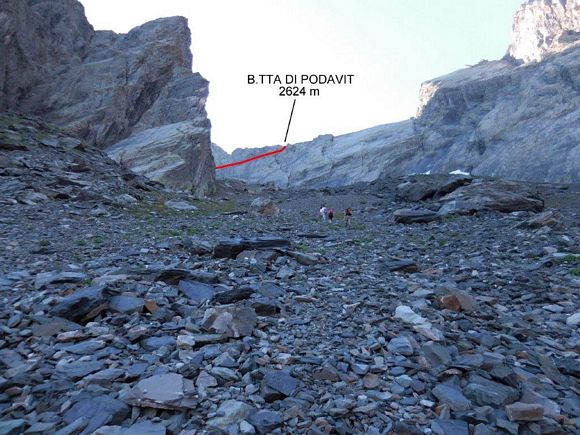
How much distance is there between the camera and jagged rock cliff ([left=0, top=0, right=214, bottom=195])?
4478 cm

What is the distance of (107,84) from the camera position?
52.0 m

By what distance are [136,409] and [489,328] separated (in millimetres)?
6353

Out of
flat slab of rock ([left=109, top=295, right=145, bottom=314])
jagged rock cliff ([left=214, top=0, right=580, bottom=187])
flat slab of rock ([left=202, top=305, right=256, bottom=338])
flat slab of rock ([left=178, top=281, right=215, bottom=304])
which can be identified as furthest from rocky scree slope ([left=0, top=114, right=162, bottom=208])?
jagged rock cliff ([left=214, top=0, right=580, bottom=187])

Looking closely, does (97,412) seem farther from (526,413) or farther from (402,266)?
(402,266)

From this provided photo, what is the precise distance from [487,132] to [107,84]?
74846 millimetres

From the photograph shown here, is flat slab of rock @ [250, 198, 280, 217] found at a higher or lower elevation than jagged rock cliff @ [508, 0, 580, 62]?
lower

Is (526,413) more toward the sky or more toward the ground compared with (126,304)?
more toward the ground

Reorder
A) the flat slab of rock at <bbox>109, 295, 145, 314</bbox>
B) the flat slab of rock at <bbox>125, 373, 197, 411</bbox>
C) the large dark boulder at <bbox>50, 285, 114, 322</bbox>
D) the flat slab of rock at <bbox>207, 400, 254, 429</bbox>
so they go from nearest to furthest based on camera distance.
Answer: the flat slab of rock at <bbox>207, 400, 254, 429</bbox>
the flat slab of rock at <bbox>125, 373, 197, 411</bbox>
the large dark boulder at <bbox>50, 285, 114, 322</bbox>
the flat slab of rock at <bbox>109, 295, 145, 314</bbox>

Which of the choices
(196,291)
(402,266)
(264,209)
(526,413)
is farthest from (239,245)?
(264,209)

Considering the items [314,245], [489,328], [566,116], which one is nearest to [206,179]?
[314,245]

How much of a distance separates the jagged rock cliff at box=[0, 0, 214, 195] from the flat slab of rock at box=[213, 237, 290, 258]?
36.4m

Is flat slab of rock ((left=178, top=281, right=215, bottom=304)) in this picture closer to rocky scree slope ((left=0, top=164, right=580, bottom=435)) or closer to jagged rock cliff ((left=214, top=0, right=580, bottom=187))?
rocky scree slope ((left=0, top=164, right=580, bottom=435))

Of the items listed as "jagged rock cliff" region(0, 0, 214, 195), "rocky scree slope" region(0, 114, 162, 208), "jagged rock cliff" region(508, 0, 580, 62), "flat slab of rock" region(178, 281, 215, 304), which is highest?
"jagged rock cliff" region(508, 0, 580, 62)

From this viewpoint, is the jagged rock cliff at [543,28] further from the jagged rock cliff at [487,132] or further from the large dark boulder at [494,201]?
the large dark boulder at [494,201]
